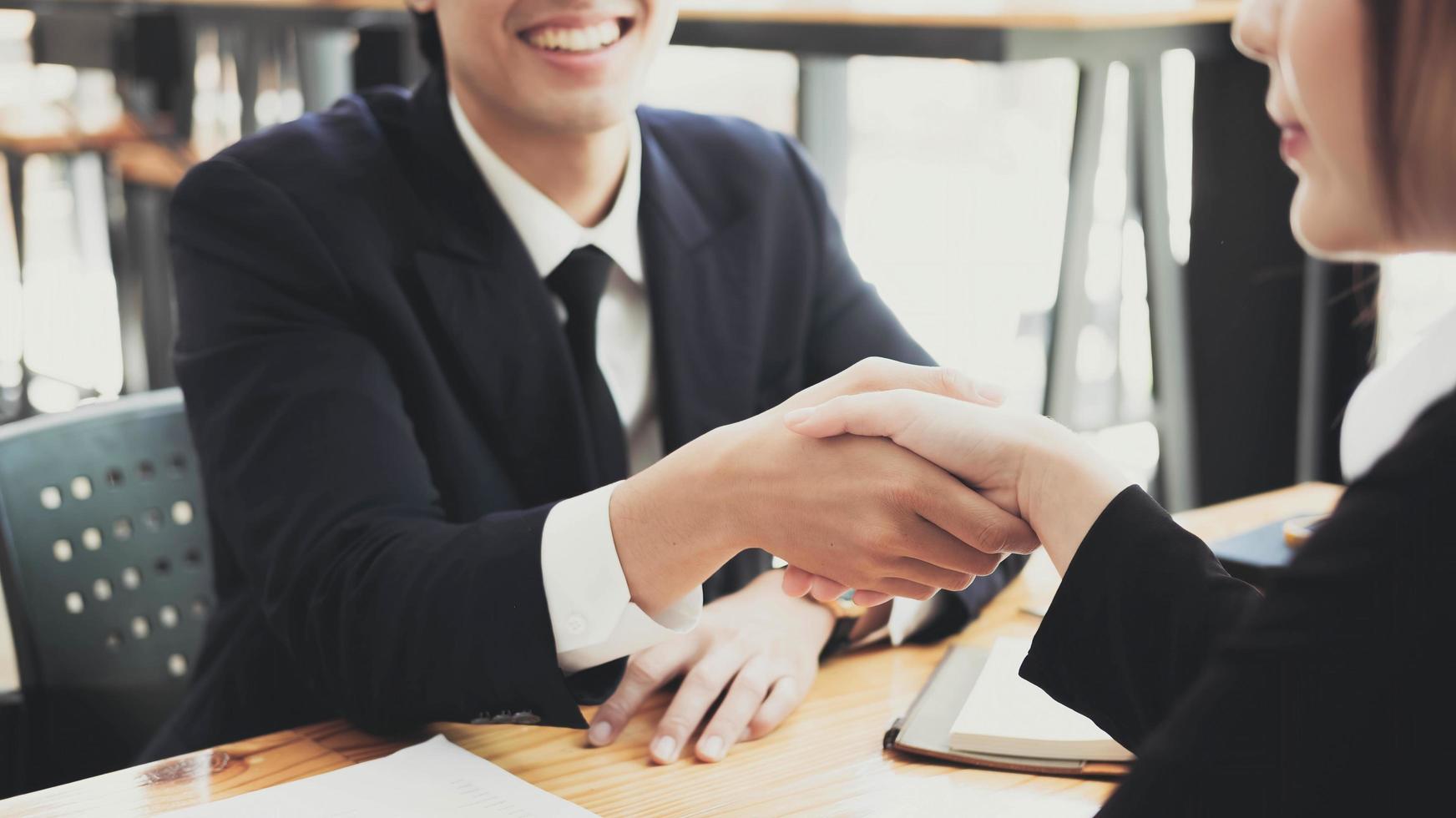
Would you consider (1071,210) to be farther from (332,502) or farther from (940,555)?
(332,502)

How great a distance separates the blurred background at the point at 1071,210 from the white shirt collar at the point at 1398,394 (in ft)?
5.05

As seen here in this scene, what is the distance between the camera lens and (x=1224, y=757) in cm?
61

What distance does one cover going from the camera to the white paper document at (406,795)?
851 mm

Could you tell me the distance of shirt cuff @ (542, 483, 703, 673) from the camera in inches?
39.6

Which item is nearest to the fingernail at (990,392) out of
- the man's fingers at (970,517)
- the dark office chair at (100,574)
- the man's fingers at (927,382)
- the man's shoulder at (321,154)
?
the man's fingers at (927,382)

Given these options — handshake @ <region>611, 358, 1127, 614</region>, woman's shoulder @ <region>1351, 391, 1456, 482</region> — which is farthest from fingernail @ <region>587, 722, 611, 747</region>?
woman's shoulder @ <region>1351, 391, 1456, 482</region>

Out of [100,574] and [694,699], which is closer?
[694,699]

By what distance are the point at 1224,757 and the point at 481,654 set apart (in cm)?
57

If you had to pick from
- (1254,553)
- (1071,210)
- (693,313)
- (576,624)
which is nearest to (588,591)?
(576,624)

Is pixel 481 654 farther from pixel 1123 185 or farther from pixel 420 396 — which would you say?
pixel 1123 185

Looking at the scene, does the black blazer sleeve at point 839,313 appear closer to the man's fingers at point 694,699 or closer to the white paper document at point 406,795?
the man's fingers at point 694,699

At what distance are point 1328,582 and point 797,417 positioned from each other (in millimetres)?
487

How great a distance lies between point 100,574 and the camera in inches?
53.2

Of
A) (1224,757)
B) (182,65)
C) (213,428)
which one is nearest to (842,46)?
(213,428)
